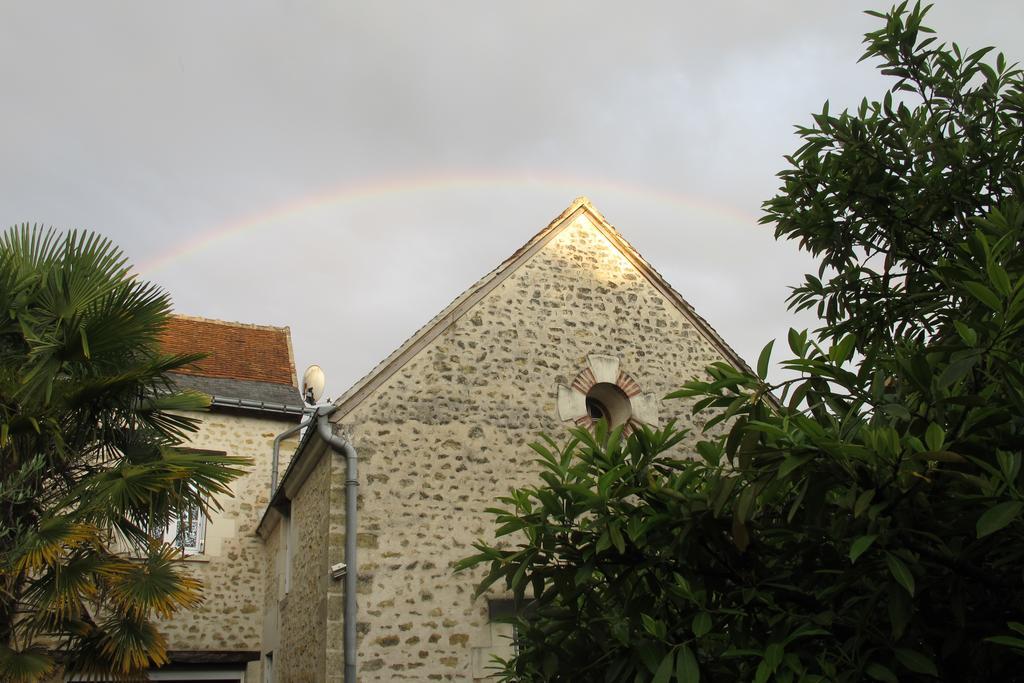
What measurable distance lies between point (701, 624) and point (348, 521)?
5.53 metres

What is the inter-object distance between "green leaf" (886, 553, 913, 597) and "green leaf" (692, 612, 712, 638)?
A: 78 cm

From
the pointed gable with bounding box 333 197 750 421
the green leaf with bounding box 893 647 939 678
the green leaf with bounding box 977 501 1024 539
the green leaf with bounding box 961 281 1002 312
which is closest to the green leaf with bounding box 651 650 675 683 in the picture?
the green leaf with bounding box 893 647 939 678

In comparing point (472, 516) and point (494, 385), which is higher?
point (494, 385)

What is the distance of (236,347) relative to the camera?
15789mm

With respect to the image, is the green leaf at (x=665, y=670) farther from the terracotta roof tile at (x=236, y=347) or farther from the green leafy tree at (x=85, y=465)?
the terracotta roof tile at (x=236, y=347)

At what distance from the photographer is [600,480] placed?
12.4 ft

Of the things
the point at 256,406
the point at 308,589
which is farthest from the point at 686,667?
the point at 256,406

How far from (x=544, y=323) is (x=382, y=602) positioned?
3598 mm

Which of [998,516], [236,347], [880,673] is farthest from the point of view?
[236,347]

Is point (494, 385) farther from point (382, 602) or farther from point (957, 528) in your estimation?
point (957, 528)

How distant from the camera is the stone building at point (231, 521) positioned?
12.2 m

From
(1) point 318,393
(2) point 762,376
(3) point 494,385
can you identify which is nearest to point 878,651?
(2) point 762,376

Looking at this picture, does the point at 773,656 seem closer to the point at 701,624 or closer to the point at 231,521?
the point at 701,624

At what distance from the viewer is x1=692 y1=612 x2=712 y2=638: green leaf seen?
3.47 m
